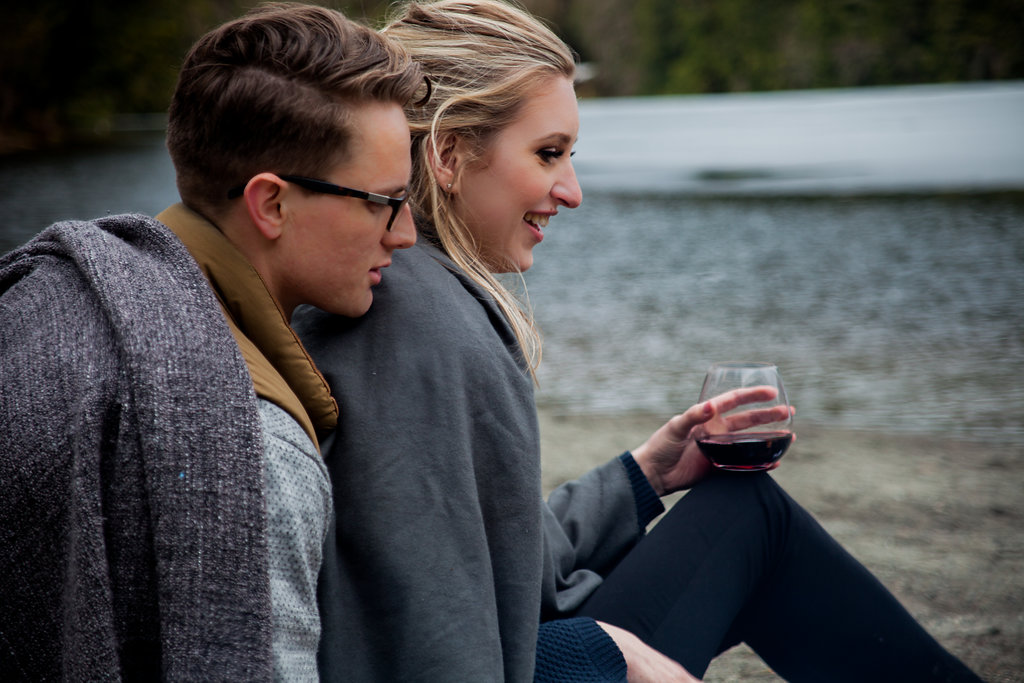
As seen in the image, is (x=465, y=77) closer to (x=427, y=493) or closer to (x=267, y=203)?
(x=267, y=203)

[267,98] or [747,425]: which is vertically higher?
[267,98]

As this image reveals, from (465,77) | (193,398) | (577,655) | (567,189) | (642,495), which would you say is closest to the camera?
(193,398)

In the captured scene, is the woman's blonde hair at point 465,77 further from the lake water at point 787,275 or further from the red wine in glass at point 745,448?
the lake water at point 787,275

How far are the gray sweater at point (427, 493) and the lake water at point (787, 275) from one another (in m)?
4.39

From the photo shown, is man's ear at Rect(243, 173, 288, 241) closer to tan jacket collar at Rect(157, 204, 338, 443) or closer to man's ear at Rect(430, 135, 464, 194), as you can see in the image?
tan jacket collar at Rect(157, 204, 338, 443)

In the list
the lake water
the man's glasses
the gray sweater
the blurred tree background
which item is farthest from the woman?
the blurred tree background

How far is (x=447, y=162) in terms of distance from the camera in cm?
189

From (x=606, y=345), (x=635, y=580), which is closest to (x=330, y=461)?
(x=635, y=580)

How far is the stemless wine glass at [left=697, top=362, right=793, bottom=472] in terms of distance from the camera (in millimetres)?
2082

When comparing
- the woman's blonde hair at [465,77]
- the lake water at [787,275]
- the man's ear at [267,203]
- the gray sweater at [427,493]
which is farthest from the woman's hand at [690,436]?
the lake water at [787,275]

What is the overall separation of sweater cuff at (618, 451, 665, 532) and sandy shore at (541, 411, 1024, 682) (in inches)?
36.9

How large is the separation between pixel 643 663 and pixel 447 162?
0.91 metres

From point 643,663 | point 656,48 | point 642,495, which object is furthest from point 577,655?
point 656,48

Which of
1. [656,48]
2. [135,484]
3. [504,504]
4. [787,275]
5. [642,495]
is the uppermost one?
[135,484]
